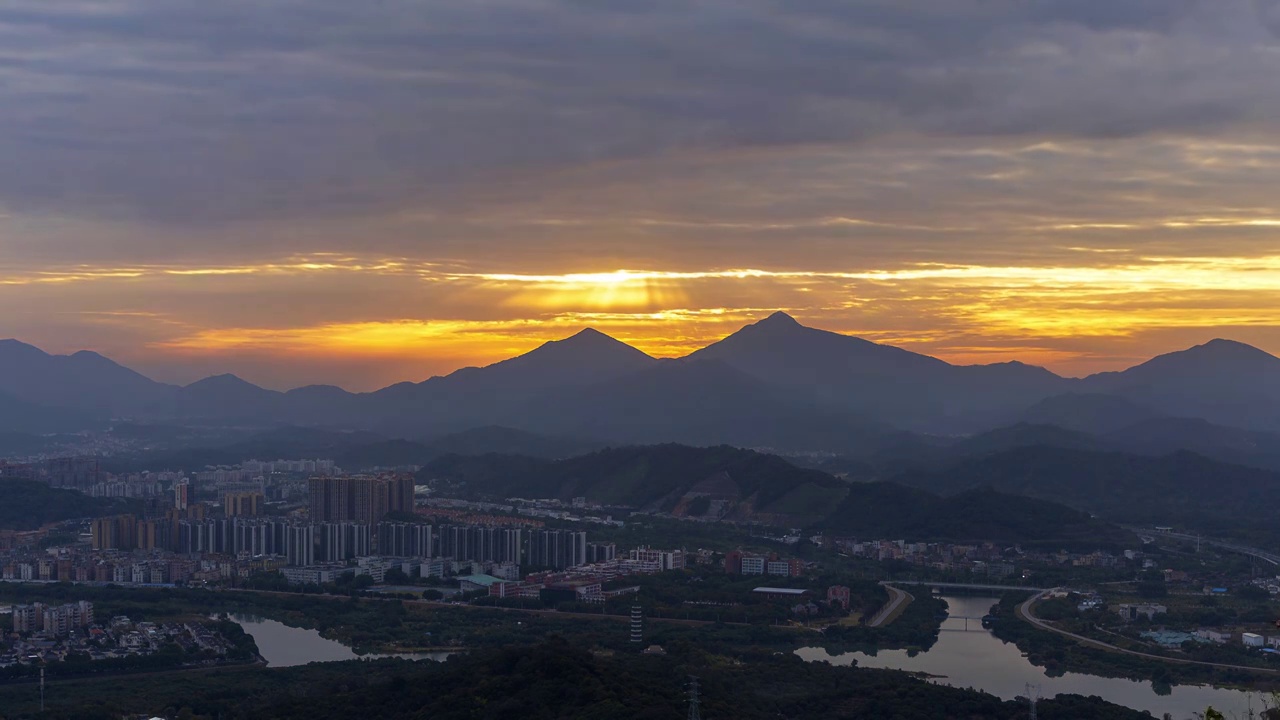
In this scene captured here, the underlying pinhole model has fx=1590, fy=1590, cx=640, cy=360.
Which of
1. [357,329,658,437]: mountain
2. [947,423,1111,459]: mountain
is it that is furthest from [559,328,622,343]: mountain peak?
[947,423,1111,459]: mountain

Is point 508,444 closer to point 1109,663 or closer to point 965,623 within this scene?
point 965,623

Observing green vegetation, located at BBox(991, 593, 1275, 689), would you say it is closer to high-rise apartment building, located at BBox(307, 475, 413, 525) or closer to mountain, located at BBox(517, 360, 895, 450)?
high-rise apartment building, located at BBox(307, 475, 413, 525)

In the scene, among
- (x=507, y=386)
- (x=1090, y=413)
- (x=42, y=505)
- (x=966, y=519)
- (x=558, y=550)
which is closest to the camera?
(x=558, y=550)

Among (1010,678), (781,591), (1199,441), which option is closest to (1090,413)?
(1199,441)

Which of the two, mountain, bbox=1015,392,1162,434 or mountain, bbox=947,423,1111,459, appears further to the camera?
mountain, bbox=1015,392,1162,434

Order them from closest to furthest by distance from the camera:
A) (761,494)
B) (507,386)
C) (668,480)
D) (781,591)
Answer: (781,591), (761,494), (668,480), (507,386)

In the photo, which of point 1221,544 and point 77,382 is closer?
point 1221,544

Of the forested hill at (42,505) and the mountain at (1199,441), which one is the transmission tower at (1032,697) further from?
the mountain at (1199,441)
